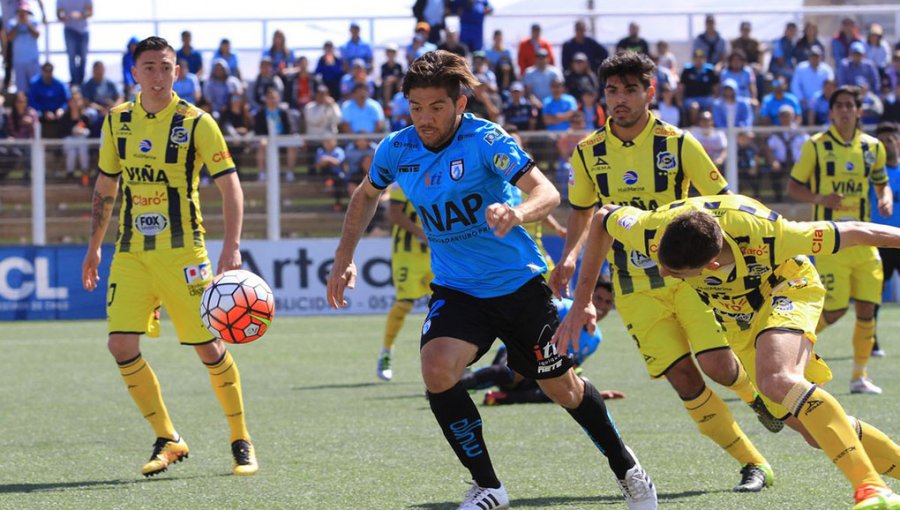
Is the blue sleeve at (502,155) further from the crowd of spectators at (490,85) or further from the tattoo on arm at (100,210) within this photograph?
the crowd of spectators at (490,85)

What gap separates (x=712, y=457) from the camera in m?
7.96

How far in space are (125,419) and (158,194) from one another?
292 cm

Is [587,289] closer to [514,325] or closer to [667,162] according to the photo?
[514,325]

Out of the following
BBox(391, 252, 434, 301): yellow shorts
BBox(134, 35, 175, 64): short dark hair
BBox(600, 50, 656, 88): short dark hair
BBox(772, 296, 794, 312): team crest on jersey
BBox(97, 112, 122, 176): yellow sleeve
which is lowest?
BBox(391, 252, 434, 301): yellow shorts

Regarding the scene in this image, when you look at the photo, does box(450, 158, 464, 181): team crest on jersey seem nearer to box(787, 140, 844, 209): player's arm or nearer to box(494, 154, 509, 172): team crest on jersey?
box(494, 154, 509, 172): team crest on jersey

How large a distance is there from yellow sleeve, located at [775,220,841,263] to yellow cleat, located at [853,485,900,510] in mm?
1016

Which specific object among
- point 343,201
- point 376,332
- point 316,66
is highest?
point 316,66

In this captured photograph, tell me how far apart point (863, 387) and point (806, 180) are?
2006 mm

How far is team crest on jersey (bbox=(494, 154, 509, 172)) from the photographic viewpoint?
234 inches

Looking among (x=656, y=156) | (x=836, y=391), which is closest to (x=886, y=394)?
(x=836, y=391)

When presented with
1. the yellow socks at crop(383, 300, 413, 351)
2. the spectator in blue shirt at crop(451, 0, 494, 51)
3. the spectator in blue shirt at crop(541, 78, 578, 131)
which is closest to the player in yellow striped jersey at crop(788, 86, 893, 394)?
the yellow socks at crop(383, 300, 413, 351)

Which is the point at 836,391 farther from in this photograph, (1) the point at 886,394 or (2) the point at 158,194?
(2) the point at 158,194

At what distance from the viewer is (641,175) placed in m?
7.36

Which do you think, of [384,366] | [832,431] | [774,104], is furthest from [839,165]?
[774,104]
